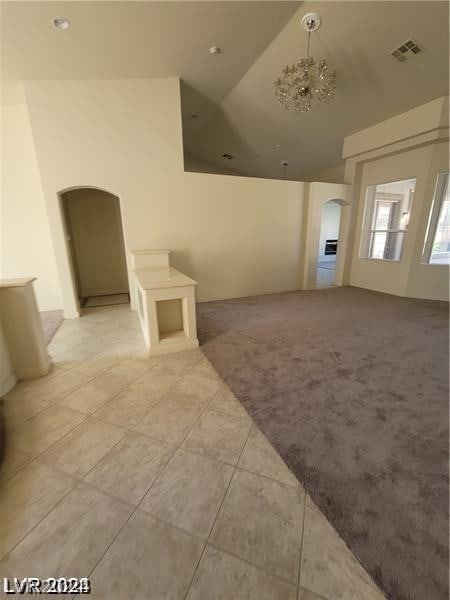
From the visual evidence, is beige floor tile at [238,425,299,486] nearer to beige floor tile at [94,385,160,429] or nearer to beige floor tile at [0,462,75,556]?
beige floor tile at [94,385,160,429]

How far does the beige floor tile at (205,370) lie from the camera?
89.8 inches

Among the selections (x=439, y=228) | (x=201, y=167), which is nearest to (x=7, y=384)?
(x=439, y=228)

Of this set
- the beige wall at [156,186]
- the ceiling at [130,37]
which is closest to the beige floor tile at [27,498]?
the beige wall at [156,186]

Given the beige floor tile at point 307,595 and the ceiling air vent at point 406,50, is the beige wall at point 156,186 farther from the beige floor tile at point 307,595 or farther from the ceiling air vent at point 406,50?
the beige floor tile at point 307,595

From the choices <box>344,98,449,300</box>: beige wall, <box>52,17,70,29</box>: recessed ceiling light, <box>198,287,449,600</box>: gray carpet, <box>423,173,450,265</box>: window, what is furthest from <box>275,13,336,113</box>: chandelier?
<box>198,287,449,600</box>: gray carpet

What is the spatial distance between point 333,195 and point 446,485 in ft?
16.9

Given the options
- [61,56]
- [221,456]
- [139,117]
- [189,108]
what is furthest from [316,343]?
[189,108]

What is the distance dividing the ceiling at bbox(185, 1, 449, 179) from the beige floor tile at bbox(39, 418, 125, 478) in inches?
189

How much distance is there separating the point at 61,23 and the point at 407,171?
5515 millimetres

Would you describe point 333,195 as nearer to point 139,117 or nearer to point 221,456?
point 139,117

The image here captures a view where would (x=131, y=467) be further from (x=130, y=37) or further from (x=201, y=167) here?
(x=201, y=167)

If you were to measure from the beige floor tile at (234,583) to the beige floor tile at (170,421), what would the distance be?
658 millimetres

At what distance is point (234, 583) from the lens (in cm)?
92

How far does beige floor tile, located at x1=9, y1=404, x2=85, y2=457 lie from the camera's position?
155cm
